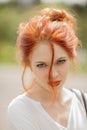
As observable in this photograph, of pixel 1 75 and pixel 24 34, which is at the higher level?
pixel 24 34

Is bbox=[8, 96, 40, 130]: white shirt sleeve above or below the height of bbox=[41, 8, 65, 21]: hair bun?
below

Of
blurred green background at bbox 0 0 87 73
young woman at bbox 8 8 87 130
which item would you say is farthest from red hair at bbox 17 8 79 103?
blurred green background at bbox 0 0 87 73

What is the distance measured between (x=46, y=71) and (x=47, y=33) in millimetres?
141

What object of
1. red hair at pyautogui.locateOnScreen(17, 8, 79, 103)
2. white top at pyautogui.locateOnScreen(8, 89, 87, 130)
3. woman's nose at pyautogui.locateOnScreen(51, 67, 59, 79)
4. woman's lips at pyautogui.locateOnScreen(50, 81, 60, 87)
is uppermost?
red hair at pyautogui.locateOnScreen(17, 8, 79, 103)

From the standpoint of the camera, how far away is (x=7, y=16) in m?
4.21

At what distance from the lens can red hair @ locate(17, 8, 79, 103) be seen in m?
1.36

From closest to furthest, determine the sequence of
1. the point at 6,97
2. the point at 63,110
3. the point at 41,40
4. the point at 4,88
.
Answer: the point at 41,40 < the point at 63,110 < the point at 6,97 < the point at 4,88

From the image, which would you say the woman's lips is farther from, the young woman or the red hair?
the red hair

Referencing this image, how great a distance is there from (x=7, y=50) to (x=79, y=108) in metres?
2.68

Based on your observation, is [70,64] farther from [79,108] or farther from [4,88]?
[4,88]

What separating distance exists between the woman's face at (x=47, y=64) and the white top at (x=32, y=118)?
0.30ft

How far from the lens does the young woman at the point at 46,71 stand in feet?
4.47

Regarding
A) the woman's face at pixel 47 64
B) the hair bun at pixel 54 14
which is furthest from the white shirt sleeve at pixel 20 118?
the hair bun at pixel 54 14

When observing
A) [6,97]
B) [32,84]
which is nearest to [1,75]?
[6,97]
